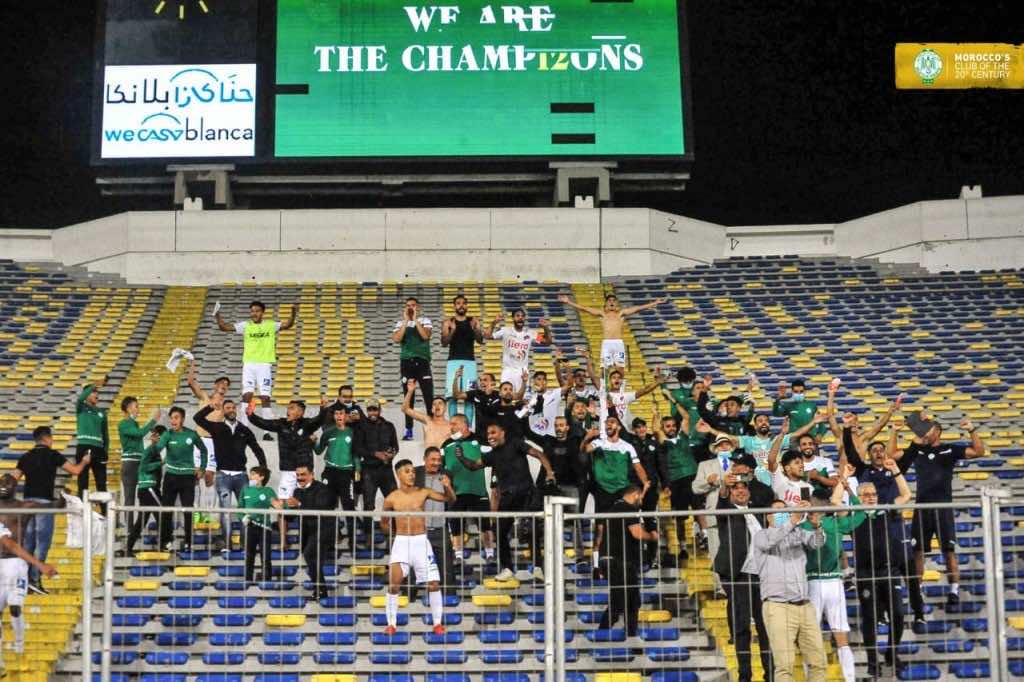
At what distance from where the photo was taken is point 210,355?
21.5 m

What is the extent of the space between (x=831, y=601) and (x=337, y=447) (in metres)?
4.95

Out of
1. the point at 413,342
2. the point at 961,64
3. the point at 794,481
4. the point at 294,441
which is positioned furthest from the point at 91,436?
the point at 961,64

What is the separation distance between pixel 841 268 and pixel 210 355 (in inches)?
437

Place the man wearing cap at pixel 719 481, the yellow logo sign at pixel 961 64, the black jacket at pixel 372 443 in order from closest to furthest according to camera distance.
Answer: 1. the man wearing cap at pixel 719 481
2. the black jacket at pixel 372 443
3. the yellow logo sign at pixel 961 64

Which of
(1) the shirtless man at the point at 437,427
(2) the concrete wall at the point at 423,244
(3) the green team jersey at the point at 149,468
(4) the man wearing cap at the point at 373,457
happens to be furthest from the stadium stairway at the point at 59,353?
(1) the shirtless man at the point at 437,427

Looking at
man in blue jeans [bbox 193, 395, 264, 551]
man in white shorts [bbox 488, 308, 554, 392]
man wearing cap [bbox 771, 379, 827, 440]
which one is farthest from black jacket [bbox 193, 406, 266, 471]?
man wearing cap [bbox 771, 379, 827, 440]

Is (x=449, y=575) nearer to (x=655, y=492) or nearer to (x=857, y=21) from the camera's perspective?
(x=655, y=492)

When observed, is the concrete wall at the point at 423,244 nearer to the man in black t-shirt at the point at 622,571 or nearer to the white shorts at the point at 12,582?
the man in black t-shirt at the point at 622,571

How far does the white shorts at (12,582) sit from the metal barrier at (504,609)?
594 mm

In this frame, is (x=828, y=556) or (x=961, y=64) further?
(x=961, y=64)

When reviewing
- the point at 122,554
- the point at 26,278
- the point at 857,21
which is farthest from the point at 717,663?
the point at 857,21

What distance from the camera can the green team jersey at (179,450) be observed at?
1352cm

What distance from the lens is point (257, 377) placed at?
54.6 ft

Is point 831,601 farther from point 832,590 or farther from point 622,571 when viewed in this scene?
point 622,571
